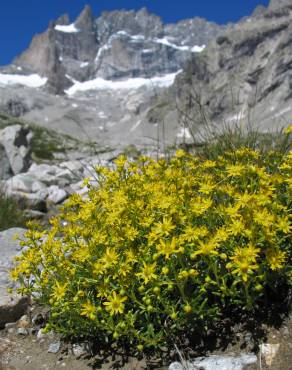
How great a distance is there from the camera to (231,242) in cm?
319

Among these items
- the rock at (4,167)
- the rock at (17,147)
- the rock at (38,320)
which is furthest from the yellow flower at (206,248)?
the rock at (17,147)

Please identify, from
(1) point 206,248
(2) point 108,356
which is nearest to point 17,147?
(2) point 108,356

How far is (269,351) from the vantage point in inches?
124

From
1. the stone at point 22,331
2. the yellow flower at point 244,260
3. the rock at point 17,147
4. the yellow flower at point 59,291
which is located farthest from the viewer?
the rock at point 17,147

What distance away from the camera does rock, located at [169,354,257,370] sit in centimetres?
310

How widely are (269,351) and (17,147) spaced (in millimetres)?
18105

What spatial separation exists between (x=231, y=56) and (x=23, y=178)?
18818 cm

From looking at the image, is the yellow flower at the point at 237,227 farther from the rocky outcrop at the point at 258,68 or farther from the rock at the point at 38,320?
the rocky outcrop at the point at 258,68

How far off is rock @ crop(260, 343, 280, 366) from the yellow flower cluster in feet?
1.12

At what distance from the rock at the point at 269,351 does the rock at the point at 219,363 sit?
8 cm

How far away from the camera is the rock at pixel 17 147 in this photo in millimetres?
16797

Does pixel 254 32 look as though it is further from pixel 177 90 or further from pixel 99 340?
pixel 99 340

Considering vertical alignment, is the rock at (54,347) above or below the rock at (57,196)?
below

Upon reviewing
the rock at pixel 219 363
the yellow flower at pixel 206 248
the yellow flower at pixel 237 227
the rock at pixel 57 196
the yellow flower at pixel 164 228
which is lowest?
the rock at pixel 219 363
